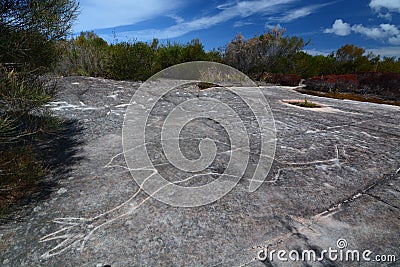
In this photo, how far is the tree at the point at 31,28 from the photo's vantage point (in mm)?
2232

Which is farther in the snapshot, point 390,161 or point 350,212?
point 390,161

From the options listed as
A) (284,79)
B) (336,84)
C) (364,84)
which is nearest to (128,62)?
(284,79)

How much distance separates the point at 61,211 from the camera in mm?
1744

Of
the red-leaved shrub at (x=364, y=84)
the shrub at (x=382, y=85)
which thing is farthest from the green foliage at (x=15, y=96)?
the shrub at (x=382, y=85)

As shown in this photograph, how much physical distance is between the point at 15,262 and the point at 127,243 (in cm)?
60

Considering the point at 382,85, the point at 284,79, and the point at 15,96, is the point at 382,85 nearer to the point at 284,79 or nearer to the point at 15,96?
the point at 284,79

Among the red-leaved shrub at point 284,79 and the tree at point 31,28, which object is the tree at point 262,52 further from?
the tree at point 31,28

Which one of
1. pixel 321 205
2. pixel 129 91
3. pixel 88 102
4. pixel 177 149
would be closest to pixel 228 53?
pixel 129 91

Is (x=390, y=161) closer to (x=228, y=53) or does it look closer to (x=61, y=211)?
(x=61, y=211)

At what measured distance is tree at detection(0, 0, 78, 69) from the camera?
7.32 feet

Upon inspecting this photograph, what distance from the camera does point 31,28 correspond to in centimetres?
238

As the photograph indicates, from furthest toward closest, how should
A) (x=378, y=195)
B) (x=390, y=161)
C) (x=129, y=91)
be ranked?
(x=129, y=91)
(x=390, y=161)
(x=378, y=195)

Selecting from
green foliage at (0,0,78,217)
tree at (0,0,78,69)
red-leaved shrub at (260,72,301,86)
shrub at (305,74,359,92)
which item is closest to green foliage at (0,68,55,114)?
green foliage at (0,0,78,217)

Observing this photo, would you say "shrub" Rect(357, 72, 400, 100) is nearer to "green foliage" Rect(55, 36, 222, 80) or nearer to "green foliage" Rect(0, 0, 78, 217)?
"green foliage" Rect(55, 36, 222, 80)
